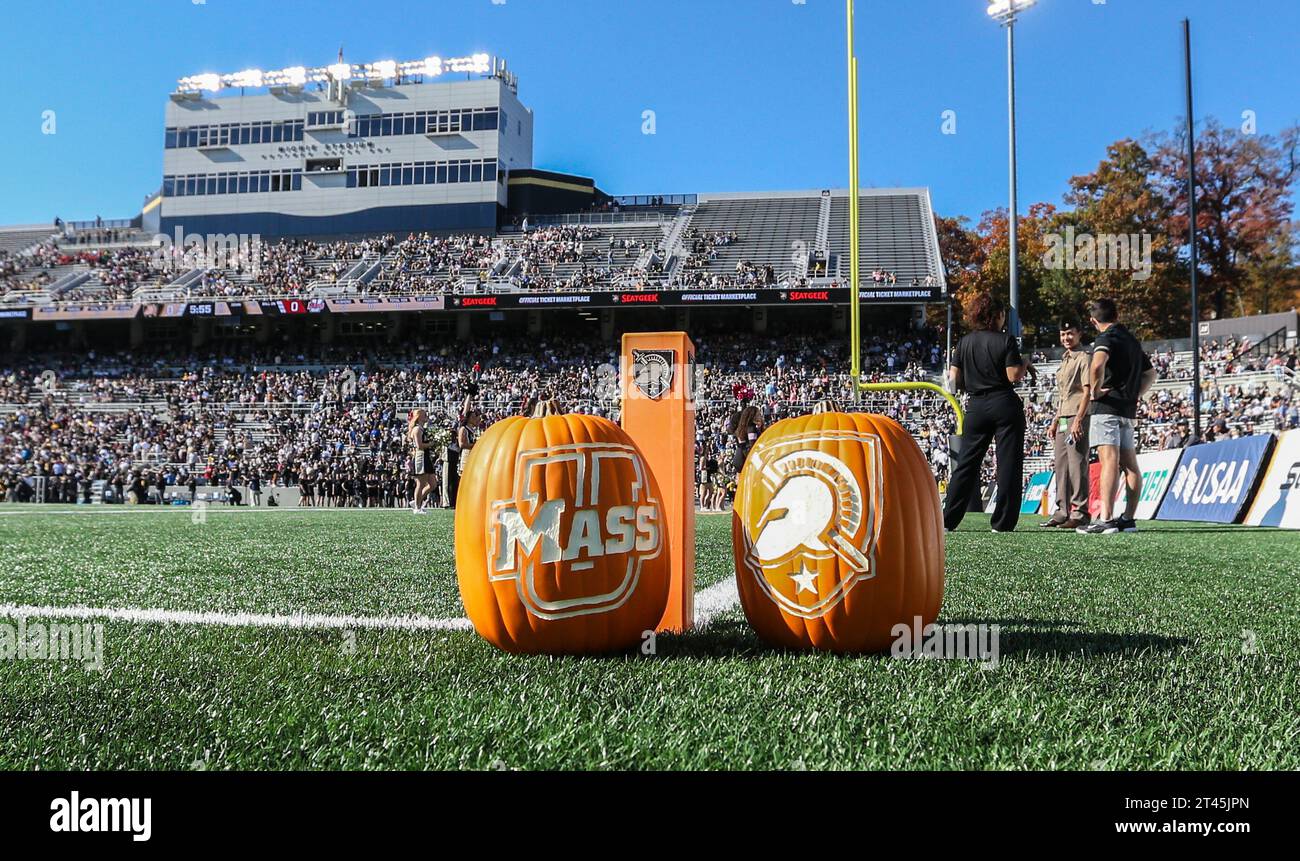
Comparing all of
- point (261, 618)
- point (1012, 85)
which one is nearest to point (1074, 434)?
point (261, 618)

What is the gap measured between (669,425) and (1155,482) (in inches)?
447

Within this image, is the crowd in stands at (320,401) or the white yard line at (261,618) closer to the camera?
the white yard line at (261,618)

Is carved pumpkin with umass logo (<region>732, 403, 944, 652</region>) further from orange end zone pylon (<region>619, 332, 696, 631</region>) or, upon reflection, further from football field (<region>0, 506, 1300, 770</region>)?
orange end zone pylon (<region>619, 332, 696, 631</region>)

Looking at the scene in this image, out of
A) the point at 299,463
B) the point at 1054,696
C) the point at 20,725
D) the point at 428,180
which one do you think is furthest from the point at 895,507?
the point at 428,180

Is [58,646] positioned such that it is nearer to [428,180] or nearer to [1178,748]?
[1178,748]

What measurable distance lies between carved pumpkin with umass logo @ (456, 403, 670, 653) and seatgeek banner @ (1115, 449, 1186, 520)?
10.3 metres

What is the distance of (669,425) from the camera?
8.55 ft

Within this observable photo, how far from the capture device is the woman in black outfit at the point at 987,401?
20.7ft

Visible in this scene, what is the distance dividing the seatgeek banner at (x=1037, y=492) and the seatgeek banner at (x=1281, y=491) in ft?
17.7

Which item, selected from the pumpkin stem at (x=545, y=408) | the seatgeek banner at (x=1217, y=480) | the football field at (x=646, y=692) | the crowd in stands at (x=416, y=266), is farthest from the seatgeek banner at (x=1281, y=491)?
the crowd in stands at (x=416, y=266)

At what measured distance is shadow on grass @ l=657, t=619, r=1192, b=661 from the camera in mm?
2320

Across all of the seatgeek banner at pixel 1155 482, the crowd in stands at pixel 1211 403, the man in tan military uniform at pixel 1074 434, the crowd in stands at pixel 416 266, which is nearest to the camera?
the man in tan military uniform at pixel 1074 434

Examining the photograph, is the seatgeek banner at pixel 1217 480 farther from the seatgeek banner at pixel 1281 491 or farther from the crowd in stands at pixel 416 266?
the crowd in stands at pixel 416 266

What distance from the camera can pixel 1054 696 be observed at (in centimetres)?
184
